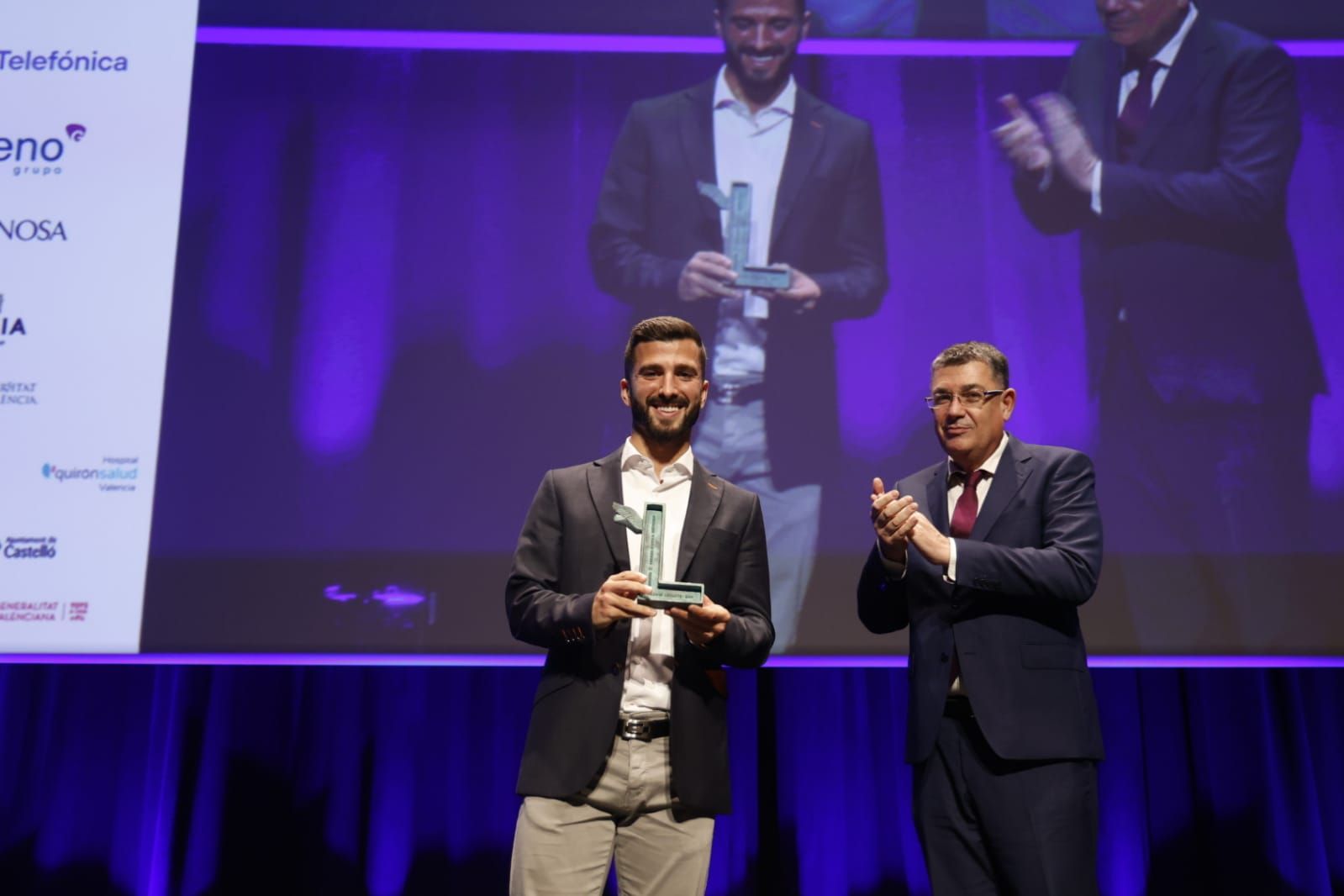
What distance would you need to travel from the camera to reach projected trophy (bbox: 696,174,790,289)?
3428mm

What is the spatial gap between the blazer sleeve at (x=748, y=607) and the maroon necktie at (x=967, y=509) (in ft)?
1.34

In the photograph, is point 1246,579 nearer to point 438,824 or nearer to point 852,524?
point 852,524

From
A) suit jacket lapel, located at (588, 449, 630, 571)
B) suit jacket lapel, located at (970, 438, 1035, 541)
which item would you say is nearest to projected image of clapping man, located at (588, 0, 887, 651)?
suit jacket lapel, located at (970, 438, 1035, 541)

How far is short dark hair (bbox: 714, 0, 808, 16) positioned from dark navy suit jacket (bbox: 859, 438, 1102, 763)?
76.5 inches

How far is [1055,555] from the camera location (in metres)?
2.10

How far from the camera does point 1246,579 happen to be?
3244mm

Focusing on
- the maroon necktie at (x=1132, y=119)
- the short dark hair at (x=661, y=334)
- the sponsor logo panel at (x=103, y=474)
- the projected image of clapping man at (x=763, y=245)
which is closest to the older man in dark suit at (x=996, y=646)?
the short dark hair at (x=661, y=334)

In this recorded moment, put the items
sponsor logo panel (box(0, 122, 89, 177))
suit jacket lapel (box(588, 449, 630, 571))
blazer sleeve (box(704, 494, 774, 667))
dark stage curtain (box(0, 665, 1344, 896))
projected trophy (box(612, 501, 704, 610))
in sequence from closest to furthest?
projected trophy (box(612, 501, 704, 610)) → blazer sleeve (box(704, 494, 774, 667)) → suit jacket lapel (box(588, 449, 630, 571)) → sponsor logo panel (box(0, 122, 89, 177)) → dark stage curtain (box(0, 665, 1344, 896))

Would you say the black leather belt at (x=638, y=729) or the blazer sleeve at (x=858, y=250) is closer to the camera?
the black leather belt at (x=638, y=729)

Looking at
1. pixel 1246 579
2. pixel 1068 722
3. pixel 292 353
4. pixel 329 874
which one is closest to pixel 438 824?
pixel 329 874

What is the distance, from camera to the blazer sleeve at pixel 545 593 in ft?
6.22

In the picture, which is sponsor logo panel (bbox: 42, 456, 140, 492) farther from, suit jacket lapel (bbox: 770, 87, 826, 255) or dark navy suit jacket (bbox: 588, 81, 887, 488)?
suit jacket lapel (bbox: 770, 87, 826, 255)

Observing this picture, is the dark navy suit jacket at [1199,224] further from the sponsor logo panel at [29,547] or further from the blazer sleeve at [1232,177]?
the sponsor logo panel at [29,547]

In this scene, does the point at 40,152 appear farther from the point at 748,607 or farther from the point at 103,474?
the point at 748,607
